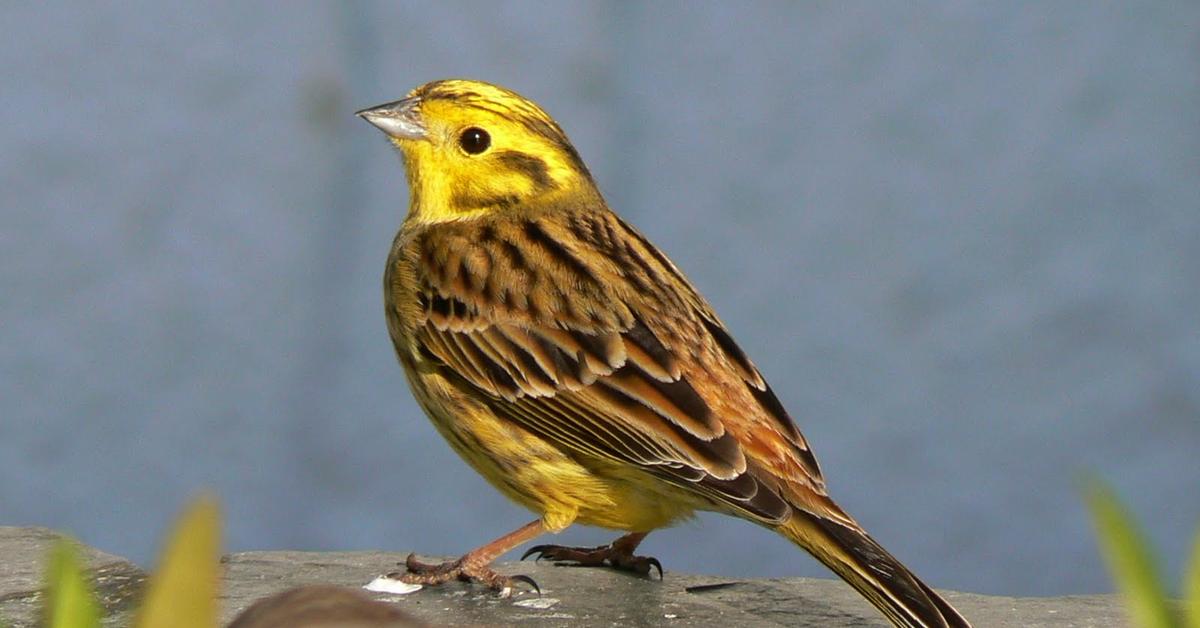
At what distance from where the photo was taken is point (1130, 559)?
87 centimetres

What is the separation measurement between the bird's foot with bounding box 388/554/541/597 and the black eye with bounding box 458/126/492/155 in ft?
2.53

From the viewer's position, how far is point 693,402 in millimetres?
2455

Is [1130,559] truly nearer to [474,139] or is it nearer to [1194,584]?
[1194,584]

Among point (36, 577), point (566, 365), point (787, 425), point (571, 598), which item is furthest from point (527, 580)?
point (36, 577)

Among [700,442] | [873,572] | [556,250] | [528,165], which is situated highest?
[528,165]

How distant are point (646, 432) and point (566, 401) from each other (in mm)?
199

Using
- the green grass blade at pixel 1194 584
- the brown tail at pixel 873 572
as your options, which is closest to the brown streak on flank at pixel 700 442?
the brown tail at pixel 873 572

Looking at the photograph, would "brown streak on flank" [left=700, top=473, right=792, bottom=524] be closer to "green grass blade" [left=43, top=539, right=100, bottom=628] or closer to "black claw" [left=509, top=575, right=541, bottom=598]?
"black claw" [left=509, top=575, right=541, bottom=598]

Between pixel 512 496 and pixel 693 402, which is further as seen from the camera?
pixel 512 496

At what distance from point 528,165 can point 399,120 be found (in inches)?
9.4

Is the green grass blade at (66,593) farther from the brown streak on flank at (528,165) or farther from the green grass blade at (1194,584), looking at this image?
the brown streak on flank at (528,165)

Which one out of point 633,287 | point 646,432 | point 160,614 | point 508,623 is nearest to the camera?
point 160,614

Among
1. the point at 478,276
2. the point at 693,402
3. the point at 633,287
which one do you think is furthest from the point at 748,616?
the point at 478,276

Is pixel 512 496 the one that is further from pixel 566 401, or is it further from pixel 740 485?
pixel 740 485
